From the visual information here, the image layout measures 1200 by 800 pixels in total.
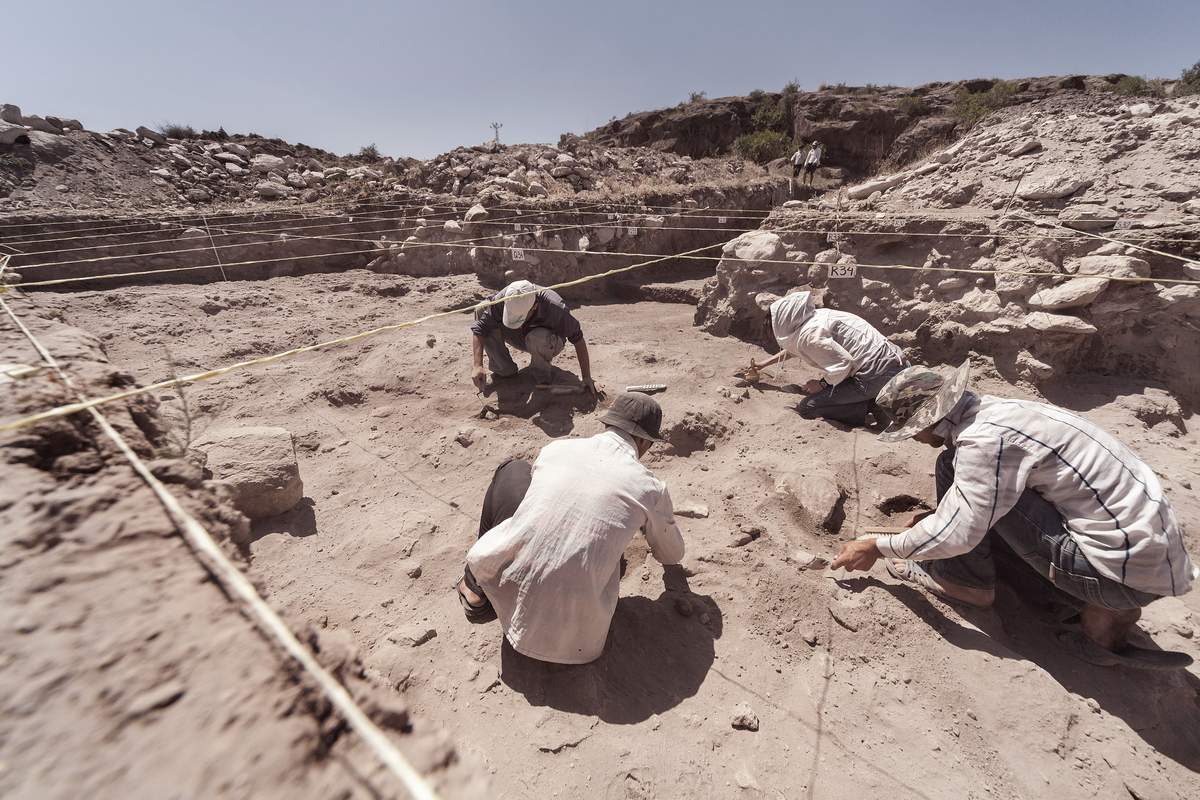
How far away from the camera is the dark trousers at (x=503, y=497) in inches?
85.5

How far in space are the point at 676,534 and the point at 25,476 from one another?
2035 mm

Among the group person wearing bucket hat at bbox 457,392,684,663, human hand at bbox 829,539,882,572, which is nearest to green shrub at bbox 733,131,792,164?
human hand at bbox 829,539,882,572

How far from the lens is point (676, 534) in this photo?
2141 millimetres

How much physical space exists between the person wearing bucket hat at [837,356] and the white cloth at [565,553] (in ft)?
8.18

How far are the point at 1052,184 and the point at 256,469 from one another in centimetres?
732

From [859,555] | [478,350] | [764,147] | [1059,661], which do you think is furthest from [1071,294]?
[764,147]

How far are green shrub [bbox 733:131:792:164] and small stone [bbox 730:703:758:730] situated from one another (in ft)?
61.8

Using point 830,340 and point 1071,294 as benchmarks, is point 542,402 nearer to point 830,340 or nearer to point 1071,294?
point 830,340

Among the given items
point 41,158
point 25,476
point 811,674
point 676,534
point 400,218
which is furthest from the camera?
point 41,158

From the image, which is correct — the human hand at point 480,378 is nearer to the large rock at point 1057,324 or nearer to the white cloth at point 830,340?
the white cloth at point 830,340

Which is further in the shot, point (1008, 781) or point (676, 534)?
point (676, 534)

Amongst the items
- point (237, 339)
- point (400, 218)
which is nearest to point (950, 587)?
point (237, 339)

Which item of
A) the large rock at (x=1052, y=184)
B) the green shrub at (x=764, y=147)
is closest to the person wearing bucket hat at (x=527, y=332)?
the large rock at (x=1052, y=184)

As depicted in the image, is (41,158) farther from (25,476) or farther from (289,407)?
(25,476)
